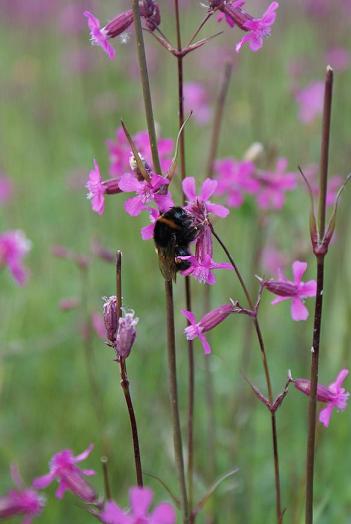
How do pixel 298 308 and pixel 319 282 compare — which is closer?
pixel 319 282

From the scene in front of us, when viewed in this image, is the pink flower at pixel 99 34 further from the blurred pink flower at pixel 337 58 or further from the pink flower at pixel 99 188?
the blurred pink flower at pixel 337 58

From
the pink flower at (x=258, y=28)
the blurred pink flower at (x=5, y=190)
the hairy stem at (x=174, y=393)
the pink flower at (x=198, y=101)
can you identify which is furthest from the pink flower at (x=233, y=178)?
the blurred pink flower at (x=5, y=190)

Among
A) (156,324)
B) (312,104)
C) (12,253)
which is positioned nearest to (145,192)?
(12,253)

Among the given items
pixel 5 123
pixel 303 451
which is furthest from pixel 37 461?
pixel 5 123

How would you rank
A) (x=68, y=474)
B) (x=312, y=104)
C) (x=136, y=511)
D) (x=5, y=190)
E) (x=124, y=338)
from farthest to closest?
(x=5, y=190), (x=312, y=104), (x=68, y=474), (x=124, y=338), (x=136, y=511)

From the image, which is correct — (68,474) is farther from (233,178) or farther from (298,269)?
(233,178)

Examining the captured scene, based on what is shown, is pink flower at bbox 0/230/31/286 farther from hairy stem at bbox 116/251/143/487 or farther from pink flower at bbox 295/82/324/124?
pink flower at bbox 295/82/324/124
